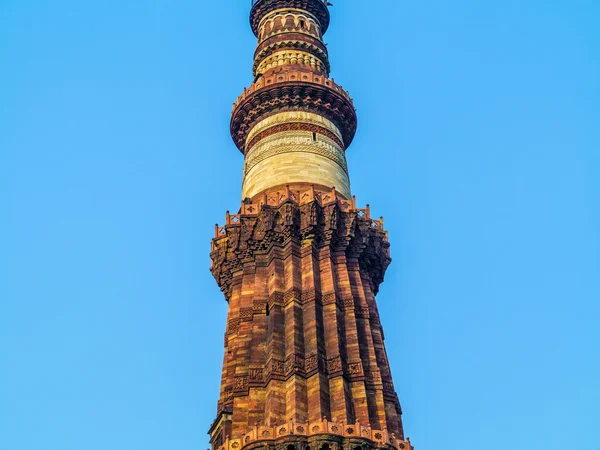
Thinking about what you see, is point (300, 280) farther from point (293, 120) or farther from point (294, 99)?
point (294, 99)

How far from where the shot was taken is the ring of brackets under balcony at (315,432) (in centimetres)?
2127

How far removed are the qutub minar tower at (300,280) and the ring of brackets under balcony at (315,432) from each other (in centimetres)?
3

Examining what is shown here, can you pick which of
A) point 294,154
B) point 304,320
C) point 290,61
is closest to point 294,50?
point 290,61

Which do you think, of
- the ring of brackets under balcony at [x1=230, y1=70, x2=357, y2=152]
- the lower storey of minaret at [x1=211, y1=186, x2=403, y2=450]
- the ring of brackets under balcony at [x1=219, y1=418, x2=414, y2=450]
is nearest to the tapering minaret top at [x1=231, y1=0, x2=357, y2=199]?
the ring of brackets under balcony at [x1=230, y1=70, x2=357, y2=152]

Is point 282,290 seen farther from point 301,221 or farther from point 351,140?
point 351,140

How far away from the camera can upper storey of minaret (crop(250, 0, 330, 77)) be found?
119 ft

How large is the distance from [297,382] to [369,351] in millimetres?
3121

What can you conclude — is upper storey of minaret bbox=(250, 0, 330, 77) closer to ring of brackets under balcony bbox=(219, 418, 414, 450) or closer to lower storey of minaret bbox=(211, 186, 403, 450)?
lower storey of minaret bbox=(211, 186, 403, 450)

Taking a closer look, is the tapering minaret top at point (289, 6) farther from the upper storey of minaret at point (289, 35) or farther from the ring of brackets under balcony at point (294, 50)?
the ring of brackets under balcony at point (294, 50)

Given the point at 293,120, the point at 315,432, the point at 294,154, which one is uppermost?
the point at 293,120

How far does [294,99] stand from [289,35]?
18.6ft

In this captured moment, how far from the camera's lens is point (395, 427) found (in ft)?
77.4

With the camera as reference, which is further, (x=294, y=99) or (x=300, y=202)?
(x=294, y=99)

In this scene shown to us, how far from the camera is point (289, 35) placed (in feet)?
121
